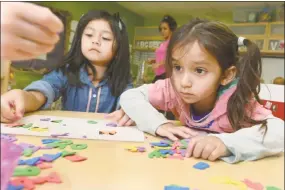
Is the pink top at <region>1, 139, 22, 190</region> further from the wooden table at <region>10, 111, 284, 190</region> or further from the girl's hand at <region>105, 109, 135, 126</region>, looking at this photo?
the girl's hand at <region>105, 109, 135, 126</region>

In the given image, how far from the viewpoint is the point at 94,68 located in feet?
2.83

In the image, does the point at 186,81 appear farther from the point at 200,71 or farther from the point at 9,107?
the point at 9,107

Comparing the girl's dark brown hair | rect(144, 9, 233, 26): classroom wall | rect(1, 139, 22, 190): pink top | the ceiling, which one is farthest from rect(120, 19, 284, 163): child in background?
the ceiling

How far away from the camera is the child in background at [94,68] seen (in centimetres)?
78

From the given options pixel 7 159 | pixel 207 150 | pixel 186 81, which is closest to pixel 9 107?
pixel 7 159

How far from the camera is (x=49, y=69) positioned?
32.4 inches

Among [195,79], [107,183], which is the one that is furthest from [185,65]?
[107,183]

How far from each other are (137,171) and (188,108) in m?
0.35

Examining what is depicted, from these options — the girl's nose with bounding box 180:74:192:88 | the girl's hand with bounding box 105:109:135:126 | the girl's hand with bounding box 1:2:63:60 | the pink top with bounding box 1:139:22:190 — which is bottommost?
the girl's hand with bounding box 105:109:135:126

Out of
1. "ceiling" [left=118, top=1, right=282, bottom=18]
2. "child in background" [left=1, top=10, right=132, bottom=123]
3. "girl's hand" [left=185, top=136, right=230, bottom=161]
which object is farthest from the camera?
"ceiling" [left=118, top=1, right=282, bottom=18]

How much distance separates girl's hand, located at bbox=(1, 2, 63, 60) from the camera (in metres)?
0.12

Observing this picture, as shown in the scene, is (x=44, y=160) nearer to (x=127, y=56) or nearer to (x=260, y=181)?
(x=260, y=181)

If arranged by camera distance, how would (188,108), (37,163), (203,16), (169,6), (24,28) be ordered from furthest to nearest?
(169,6), (203,16), (188,108), (37,163), (24,28)

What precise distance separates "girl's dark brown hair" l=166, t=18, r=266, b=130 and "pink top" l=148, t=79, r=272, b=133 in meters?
0.02
